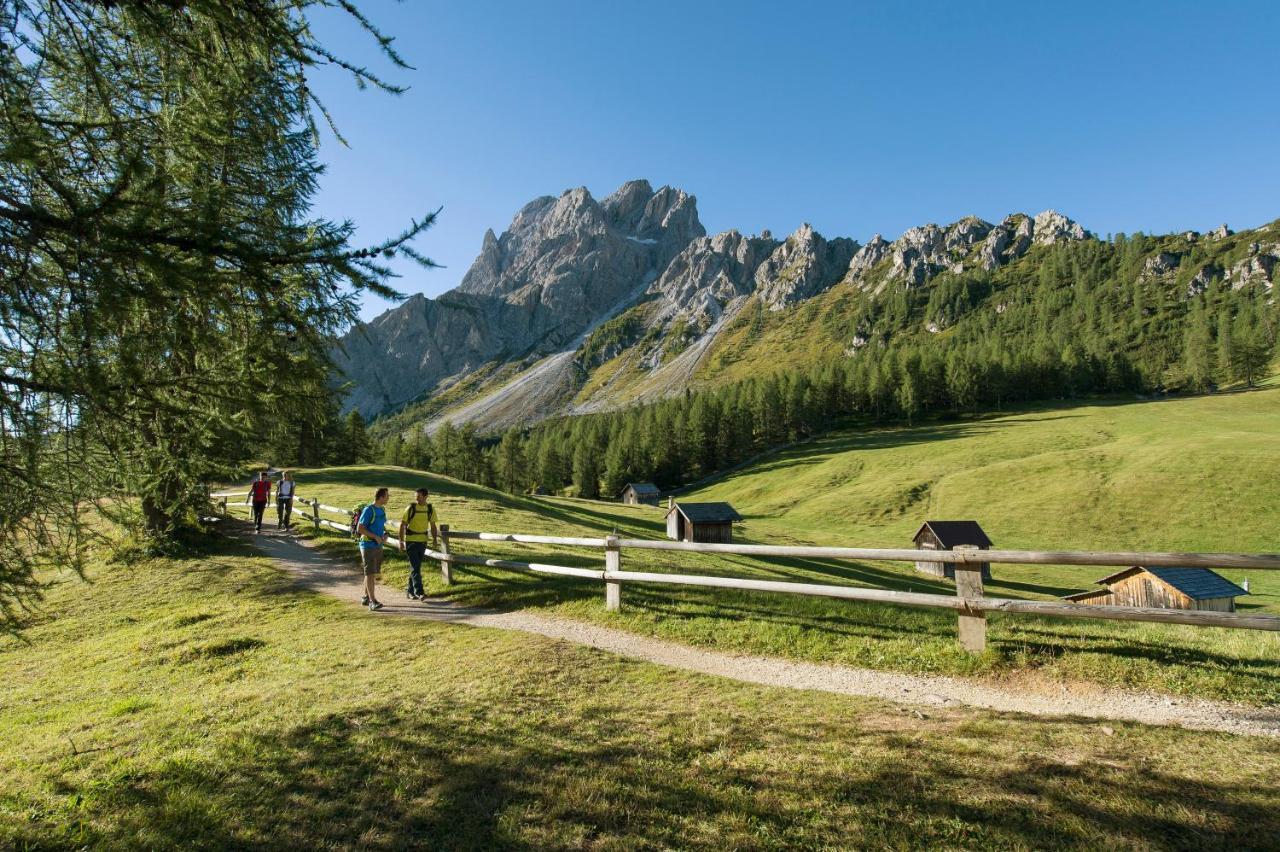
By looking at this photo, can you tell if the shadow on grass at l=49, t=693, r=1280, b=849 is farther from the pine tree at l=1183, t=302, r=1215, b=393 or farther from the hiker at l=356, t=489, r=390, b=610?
the pine tree at l=1183, t=302, r=1215, b=393

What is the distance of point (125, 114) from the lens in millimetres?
5816

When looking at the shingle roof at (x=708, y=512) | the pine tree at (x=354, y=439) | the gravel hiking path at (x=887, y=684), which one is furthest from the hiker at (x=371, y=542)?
the pine tree at (x=354, y=439)

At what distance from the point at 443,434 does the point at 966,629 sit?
105m

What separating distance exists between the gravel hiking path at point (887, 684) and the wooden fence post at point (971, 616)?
80cm

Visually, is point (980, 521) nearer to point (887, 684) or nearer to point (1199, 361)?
point (887, 684)

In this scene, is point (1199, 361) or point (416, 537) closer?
point (416, 537)

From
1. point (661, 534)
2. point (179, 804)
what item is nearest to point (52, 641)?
point (179, 804)

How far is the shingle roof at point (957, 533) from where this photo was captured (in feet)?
132

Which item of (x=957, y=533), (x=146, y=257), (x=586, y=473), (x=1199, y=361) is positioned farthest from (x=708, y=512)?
(x=1199, y=361)

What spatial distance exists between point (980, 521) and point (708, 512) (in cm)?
2741

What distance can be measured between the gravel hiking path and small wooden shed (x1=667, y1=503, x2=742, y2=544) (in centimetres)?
3348

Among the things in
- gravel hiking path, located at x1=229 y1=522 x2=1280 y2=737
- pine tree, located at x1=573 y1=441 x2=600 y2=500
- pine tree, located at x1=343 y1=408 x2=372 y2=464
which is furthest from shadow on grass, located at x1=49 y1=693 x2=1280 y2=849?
pine tree, located at x1=573 y1=441 x2=600 y2=500

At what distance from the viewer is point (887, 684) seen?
722 centimetres

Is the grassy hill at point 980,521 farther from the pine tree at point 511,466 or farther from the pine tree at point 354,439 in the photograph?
the pine tree at point 511,466
